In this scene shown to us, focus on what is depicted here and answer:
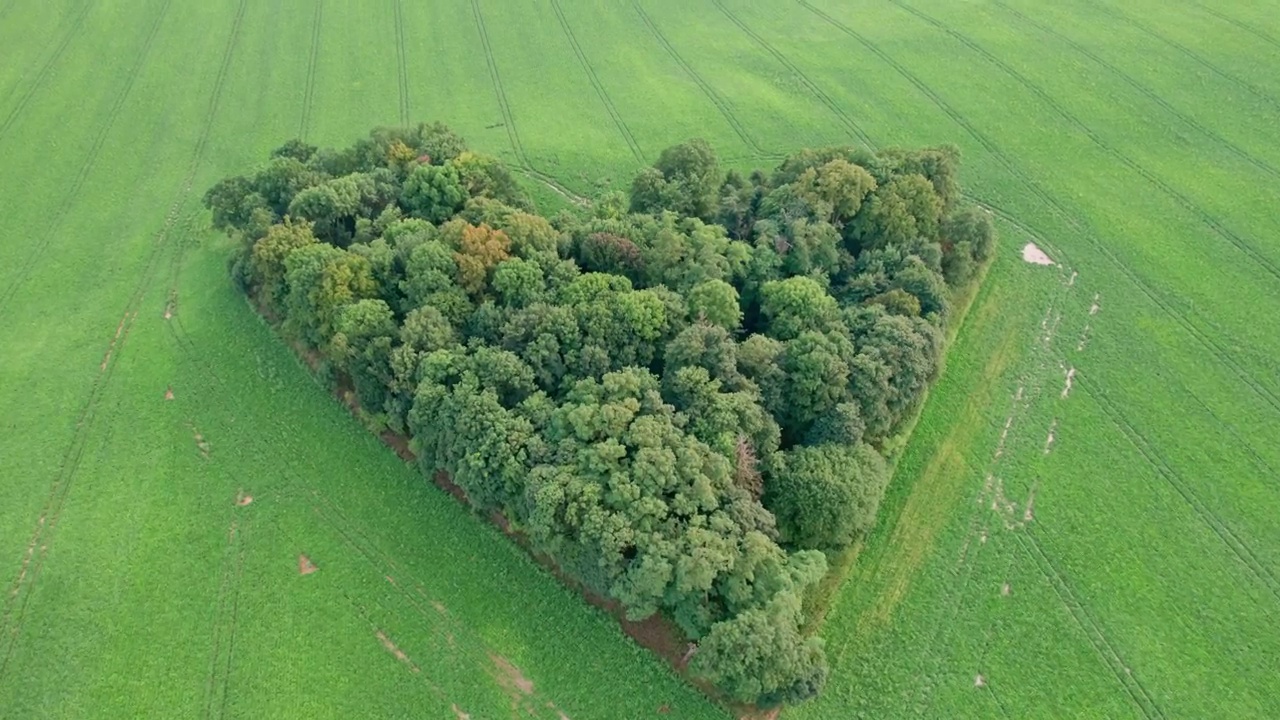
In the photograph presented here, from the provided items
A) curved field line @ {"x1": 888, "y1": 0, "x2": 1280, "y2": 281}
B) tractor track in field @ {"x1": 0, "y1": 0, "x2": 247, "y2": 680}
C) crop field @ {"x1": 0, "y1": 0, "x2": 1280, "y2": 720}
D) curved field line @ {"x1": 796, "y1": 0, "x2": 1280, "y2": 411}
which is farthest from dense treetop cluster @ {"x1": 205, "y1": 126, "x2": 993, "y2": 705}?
curved field line @ {"x1": 888, "y1": 0, "x2": 1280, "y2": 281}

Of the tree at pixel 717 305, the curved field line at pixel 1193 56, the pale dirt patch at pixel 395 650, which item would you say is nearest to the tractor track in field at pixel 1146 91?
the curved field line at pixel 1193 56

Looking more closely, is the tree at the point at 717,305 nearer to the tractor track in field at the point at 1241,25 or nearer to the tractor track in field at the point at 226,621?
the tractor track in field at the point at 226,621

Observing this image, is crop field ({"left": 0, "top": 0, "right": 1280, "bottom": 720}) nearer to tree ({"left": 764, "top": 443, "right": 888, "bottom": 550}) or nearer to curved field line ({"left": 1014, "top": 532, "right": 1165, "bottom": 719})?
curved field line ({"left": 1014, "top": 532, "right": 1165, "bottom": 719})

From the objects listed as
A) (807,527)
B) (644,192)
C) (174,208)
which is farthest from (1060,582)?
(174,208)

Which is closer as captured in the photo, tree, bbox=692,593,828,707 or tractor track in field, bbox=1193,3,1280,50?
tree, bbox=692,593,828,707

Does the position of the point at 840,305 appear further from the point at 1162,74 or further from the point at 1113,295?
the point at 1162,74
